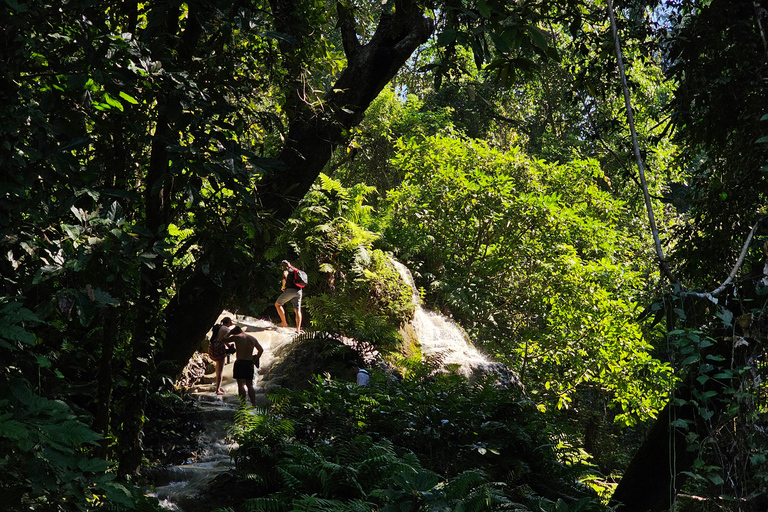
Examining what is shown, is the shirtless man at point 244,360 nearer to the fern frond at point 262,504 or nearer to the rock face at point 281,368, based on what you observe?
the rock face at point 281,368

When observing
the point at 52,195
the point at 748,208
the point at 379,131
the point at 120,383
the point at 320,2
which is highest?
the point at 379,131

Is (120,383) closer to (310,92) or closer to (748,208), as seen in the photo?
(310,92)

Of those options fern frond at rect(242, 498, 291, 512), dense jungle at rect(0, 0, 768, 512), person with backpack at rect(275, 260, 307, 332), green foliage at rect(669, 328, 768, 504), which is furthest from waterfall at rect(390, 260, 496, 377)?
green foliage at rect(669, 328, 768, 504)

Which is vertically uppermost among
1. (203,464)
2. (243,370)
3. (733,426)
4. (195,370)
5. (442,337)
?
(442,337)

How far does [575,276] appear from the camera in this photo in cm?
1210

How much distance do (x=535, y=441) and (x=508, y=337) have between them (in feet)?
33.6

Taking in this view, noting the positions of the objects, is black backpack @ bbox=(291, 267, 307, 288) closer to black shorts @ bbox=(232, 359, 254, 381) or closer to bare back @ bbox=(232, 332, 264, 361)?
bare back @ bbox=(232, 332, 264, 361)

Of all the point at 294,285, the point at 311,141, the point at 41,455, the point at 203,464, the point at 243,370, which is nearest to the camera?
the point at 41,455

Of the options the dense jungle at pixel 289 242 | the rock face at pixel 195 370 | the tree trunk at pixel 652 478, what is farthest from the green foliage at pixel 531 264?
the tree trunk at pixel 652 478

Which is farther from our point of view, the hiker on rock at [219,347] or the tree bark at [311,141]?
the hiker on rock at [219,347]

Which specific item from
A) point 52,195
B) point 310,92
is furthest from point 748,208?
point 52,195

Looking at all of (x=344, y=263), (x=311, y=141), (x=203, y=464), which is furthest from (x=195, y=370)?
(x=311, y=141)

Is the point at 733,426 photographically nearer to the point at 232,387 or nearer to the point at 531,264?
the point at 232,387

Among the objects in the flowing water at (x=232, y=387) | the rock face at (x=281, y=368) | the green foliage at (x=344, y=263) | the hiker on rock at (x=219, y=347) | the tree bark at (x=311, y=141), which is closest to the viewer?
the tree bark at (x=311, y=141)
